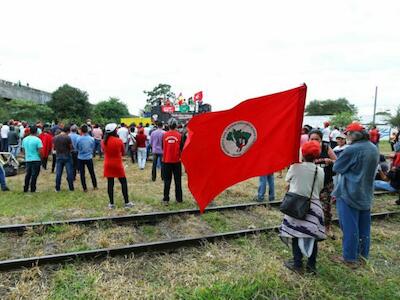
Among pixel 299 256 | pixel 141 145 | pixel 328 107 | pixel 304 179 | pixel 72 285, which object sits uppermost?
pixel 328 107

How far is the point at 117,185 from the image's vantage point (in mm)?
9641

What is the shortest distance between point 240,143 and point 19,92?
55.0 m

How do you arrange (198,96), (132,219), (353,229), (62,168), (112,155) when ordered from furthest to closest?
(198,96)
(62,168)
(112,155)
(132,219)
(353,229)

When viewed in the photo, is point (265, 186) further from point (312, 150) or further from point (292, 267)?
point (312, 150)

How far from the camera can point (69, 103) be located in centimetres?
4981

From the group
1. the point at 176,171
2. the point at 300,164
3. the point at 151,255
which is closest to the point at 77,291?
the point at 151,255

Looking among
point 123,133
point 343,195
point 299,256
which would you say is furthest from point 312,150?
point 123,133

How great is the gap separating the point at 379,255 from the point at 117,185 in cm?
725

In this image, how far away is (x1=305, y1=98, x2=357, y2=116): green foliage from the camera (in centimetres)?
8244

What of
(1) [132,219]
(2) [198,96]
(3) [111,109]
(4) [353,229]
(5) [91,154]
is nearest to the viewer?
(4) [353,229]

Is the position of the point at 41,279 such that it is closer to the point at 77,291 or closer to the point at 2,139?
the point at 77,291

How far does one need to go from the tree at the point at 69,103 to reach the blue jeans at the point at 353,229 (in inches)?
1950

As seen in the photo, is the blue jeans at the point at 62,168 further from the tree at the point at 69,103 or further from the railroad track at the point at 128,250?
the tree at the point at 69,103

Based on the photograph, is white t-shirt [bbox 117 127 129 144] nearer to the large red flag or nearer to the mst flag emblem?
the large red flag
